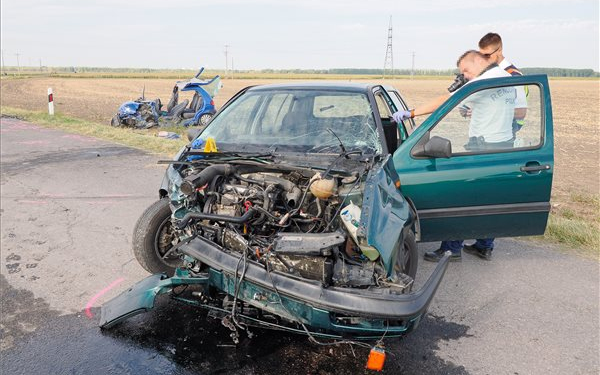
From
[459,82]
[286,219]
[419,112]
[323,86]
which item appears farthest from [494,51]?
[286,219]

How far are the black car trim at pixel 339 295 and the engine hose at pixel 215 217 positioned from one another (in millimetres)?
238

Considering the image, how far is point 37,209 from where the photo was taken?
237 inches

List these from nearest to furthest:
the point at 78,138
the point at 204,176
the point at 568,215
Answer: the point at 204,176 → the point at 568,215 → the point at 78,138

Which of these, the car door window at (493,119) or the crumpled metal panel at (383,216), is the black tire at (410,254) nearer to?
the crumpled metal panel at (383,216)

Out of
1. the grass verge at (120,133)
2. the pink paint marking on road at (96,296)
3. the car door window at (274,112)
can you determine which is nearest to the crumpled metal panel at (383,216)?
the car door window at (274,112)

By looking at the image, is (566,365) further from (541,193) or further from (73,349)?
(73,349)

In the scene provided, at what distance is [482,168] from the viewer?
12.7 feet

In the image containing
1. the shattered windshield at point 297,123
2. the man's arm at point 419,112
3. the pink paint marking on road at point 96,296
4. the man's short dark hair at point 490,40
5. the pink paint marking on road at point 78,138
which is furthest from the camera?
the pink paint marking on road at point 78,138

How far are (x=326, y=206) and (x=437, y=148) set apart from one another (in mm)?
1157

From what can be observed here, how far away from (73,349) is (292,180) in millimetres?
1803

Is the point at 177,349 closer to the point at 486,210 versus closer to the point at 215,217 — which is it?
the point at 215,217

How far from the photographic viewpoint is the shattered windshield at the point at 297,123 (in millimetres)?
4043

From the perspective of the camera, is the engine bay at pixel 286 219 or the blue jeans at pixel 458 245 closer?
the engine bay at pixel 286 219

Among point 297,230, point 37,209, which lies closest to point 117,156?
point 37,209
